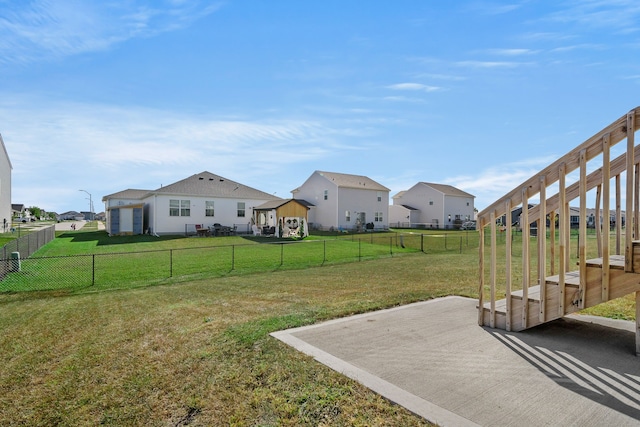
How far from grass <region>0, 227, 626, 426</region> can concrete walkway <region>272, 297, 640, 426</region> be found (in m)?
0.34

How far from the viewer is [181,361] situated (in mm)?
4047

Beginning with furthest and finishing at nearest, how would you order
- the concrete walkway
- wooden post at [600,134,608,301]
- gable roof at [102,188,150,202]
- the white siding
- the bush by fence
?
gable roof at [102,188,150,202] → the white siding → the bush by fence → wooden post at [600,134,608,301] → the concrete walkway

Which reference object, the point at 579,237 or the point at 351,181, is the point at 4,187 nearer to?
the point at 351,181

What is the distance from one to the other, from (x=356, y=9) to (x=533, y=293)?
7.54 metres

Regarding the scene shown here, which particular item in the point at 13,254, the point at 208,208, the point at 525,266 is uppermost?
the point at 208,208

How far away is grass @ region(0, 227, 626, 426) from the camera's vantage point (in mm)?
2977

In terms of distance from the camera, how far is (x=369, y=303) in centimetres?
668

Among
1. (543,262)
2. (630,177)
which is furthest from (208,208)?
(630,177)

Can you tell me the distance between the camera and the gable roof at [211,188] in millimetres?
29873

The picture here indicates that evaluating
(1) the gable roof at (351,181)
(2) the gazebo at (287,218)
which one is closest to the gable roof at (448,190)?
(1) the gable roof at (351,181)

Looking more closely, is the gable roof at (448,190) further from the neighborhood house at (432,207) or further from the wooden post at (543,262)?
the wooden post at (543,262)

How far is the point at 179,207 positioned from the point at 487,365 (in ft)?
94.9

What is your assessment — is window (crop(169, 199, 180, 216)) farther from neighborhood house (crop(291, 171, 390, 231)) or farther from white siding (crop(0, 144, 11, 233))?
white siding (crop(0, 144, 11, 233))

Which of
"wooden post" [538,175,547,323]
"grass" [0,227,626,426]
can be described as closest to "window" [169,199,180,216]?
"grass" [0,227,626,426]
